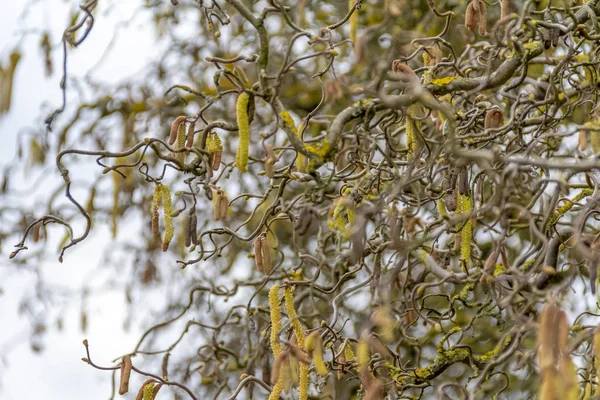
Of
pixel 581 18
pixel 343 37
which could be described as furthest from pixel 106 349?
pixel 581 18

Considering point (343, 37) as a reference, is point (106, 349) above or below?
above

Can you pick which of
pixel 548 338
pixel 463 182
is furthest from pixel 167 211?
pixel 548 338

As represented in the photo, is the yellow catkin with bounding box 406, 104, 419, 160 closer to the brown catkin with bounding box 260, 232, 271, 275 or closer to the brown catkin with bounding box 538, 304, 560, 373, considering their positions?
the brown catkin with bounding box 260, 232, 271, 275

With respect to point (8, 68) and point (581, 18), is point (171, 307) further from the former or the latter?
point (581, 18)

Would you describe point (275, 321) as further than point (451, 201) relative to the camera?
No

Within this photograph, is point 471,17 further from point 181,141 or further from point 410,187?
point 181,141

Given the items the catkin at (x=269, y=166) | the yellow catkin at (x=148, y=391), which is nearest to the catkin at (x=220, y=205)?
the catkin at (x=269, y=166)

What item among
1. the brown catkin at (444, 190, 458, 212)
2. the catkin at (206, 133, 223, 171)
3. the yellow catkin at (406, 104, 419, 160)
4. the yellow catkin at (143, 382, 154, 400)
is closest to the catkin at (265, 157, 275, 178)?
the catkin at (206, 133, 223, 171)

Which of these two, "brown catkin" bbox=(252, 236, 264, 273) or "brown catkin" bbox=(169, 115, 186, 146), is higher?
"brown catkin" bbox=(169, 115, 186, 146)

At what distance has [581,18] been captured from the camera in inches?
77.2

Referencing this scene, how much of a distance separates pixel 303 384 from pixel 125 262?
2840 mm

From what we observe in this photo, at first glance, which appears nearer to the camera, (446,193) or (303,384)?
(303,384)

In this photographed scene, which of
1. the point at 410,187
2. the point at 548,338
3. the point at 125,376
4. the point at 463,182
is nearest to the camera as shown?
the point at 548,338

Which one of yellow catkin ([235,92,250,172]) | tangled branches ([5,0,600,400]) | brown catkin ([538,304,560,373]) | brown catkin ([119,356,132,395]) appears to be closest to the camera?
brown catkin ([538,304,560,373])
